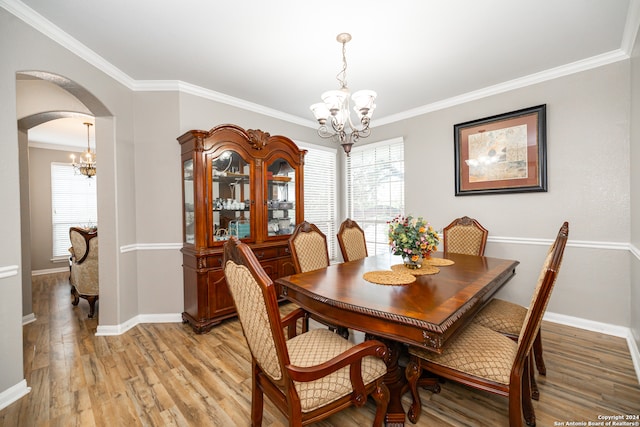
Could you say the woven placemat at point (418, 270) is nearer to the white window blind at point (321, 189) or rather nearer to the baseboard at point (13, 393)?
the white window blind at point (321, 189)

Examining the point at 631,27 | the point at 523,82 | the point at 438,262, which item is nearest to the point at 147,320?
the point at 438,262

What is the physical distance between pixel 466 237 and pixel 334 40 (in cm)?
242

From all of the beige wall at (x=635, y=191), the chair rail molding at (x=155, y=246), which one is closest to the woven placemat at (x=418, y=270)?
the beige wall at (x=635, y=191)

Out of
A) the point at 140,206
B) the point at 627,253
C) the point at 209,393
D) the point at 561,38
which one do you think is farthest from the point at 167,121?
the point at 627,253

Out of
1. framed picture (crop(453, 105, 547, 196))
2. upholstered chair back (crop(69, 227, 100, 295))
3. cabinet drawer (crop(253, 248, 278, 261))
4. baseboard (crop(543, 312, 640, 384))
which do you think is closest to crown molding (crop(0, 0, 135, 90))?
upholstered chair back (crop(69, 227, 100, 295))

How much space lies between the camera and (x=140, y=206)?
118 inches

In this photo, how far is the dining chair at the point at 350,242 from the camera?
2.83 m

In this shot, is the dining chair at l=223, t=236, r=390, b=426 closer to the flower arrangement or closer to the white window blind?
the flower arrangement

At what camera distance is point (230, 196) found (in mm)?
3145

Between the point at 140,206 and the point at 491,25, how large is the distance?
3.67 meters

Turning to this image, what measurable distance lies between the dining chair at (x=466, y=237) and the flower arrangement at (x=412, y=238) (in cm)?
122

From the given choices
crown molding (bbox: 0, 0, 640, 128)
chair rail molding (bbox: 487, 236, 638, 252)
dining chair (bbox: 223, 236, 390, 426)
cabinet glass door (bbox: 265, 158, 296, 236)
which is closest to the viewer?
dining chair (bbox: 223, 236, 390, 426)

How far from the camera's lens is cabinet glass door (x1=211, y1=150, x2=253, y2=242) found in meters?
2.98

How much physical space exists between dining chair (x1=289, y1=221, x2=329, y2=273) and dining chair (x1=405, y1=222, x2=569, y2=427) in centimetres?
118
